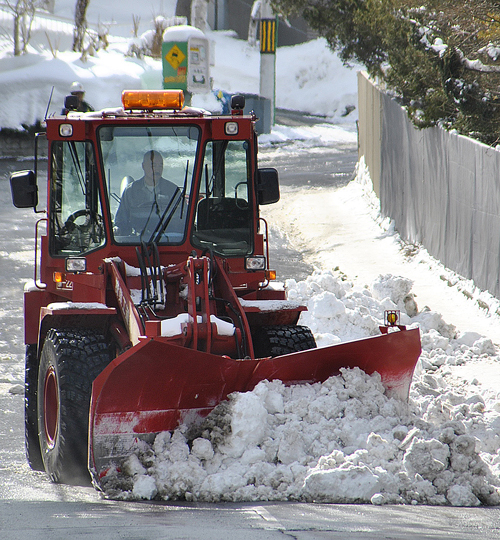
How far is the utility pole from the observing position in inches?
1163

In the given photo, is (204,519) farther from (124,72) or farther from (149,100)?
(124,72)

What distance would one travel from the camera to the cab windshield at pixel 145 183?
6.04 m

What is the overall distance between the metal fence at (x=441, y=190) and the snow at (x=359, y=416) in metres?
0.34

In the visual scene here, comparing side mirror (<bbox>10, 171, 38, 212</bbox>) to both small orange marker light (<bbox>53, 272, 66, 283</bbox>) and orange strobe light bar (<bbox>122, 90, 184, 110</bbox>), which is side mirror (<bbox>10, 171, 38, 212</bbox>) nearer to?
small orange marker light (<bbox>53, 272, 66, 283</bbox>)

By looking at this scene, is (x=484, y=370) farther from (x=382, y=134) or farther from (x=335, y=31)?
(x=335, y=31)

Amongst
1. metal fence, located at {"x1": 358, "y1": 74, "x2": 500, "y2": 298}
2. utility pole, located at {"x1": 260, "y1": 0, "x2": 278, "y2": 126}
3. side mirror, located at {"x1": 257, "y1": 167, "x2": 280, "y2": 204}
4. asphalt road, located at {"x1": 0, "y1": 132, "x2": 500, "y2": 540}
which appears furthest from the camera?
utility pole, located at {"x1": 260, "y1": 0, "x2": 278, "y2": 126}

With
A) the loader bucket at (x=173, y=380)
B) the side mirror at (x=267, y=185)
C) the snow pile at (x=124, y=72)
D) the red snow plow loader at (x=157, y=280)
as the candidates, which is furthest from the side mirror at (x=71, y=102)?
the snow pile at (x=124, y=72)

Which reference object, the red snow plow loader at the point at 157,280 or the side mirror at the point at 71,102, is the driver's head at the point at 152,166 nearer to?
the red snow plow loader at the point at 157,280

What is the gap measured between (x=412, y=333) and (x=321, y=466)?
1229 millimetres

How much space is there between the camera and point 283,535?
393 cm

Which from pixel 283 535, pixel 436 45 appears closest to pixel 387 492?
pixel 283 535

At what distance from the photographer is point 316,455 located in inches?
192

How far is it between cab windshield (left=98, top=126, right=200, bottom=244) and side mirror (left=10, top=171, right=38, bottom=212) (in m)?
0.53

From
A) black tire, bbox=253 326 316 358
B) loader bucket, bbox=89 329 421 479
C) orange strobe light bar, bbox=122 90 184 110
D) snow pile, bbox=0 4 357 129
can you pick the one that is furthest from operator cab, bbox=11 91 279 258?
snow pile, bbox=0 4 357 129
